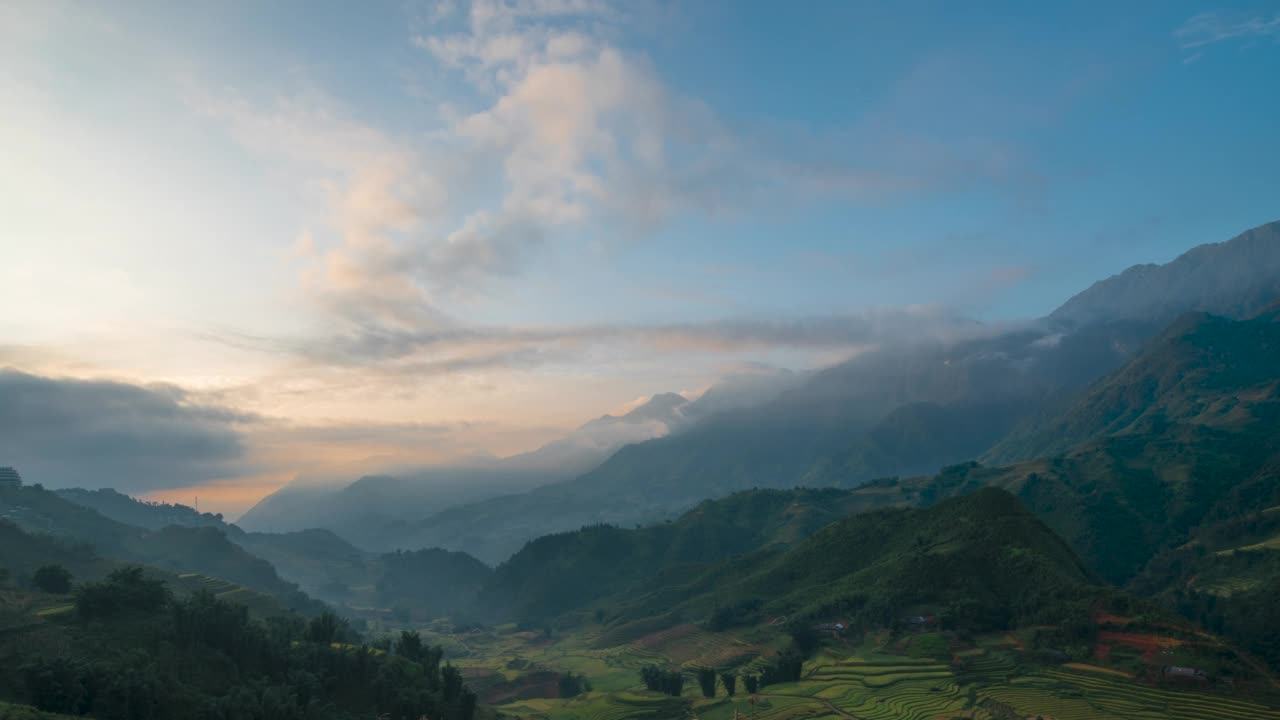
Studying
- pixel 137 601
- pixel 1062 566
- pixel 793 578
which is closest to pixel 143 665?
pixel 137 601

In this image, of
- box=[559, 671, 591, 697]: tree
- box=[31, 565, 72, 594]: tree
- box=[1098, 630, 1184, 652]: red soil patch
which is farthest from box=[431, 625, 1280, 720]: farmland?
box=[31, 565, 72, 594]: tree

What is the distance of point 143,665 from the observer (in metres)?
51.1

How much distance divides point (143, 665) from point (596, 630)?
130056 mm

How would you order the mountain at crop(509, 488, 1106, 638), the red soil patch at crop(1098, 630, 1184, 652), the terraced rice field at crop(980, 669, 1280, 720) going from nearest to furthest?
A: the terraced rice field at crop(980, 669, 1280, 720)
the red soil patch at crop(1098, 630, 1184, 652)
the mountain at crop(509, 488, 1106, 638)

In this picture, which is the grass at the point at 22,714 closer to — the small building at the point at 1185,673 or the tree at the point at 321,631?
the tree at the point at 321,631

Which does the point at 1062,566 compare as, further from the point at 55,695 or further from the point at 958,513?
the point at 55,695

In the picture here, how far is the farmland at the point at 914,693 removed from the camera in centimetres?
5750

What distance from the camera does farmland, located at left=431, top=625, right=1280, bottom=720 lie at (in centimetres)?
5750

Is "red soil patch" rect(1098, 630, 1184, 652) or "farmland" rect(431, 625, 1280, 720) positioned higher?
"red soil patch" rect(1098, 630, 1184, 652)

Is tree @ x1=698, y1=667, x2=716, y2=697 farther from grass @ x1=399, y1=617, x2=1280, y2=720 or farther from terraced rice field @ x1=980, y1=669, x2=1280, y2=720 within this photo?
terraced rice field @ x1=980, y1=669, x2=1280, y2=720

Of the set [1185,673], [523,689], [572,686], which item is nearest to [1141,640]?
[1185,673]

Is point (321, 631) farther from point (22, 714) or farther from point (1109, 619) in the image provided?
point (1109, 619)

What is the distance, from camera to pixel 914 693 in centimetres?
6875

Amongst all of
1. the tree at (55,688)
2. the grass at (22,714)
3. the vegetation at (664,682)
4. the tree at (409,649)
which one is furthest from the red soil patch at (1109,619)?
the tree at (55,688)
